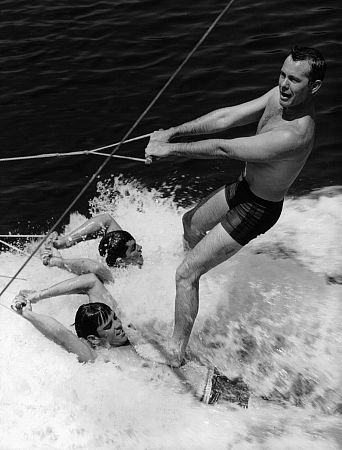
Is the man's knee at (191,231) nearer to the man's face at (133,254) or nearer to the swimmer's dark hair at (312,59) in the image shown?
the man's face at (133,254)

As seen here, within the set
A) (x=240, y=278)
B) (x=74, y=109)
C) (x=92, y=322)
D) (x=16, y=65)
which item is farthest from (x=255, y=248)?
(x=16, y=65)

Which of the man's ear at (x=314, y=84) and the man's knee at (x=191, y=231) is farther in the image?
the man's knee at (x=191, y=231)

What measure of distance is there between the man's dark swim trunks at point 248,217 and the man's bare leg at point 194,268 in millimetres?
59

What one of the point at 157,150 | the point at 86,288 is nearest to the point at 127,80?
the point at 86,288

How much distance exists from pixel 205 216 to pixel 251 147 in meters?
1.14

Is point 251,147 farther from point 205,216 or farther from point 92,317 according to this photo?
point 92,317

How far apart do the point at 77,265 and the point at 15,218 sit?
2432mm

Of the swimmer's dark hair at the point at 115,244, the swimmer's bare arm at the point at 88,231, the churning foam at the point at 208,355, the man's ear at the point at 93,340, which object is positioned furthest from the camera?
the swimmer's bare arm at the point at 88,231

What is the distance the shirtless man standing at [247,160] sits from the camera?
524 cm

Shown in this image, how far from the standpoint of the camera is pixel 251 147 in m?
5.31

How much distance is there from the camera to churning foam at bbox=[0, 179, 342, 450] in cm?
565

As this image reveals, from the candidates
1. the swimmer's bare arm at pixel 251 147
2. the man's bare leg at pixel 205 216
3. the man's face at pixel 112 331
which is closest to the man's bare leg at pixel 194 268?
the man's bare leg at pixel 205 216

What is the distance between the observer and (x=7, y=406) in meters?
5.80

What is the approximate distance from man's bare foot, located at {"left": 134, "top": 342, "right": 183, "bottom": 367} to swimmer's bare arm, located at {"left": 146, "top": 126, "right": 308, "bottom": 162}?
5.50 ft
